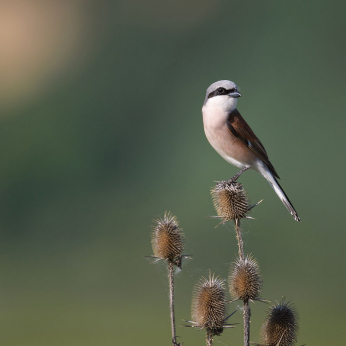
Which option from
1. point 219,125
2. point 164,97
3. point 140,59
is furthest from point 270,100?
point 219,125

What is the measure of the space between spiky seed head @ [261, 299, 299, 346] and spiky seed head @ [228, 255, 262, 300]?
0.85ft

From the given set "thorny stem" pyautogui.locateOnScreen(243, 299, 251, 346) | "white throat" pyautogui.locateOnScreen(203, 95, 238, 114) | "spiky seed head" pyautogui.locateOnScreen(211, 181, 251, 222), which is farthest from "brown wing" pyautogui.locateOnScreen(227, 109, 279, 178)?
"thorny stem" pyautogui.locateOnScreen(243, 299, 251, 346)

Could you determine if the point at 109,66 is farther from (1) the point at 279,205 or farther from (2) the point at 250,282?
(2) the point at 250,282

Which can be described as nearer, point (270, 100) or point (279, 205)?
point (279, 205)

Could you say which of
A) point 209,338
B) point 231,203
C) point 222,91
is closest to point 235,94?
point 222,91

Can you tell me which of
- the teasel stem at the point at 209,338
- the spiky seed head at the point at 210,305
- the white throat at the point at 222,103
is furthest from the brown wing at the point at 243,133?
the teasel stem at the point at 209,338

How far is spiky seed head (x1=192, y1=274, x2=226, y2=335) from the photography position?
4.13 metres

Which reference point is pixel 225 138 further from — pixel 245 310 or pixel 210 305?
pixel 245 310

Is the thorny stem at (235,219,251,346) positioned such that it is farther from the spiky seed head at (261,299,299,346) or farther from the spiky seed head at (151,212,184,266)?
the spiky seed head at (151,212,184,266)

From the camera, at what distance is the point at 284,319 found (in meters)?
4.06

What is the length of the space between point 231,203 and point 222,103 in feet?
6.09

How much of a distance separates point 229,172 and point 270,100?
9.52 meters

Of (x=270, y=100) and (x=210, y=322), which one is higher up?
(x=270, y=100)

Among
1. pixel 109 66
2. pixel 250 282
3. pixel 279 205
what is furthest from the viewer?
pixel 109 66
